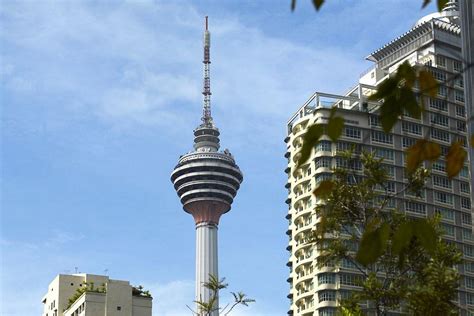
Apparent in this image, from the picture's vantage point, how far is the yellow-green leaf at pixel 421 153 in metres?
8.40

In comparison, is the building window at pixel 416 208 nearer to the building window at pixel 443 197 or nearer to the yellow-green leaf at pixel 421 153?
the building window at pixel 443 197

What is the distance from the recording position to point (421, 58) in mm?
183500

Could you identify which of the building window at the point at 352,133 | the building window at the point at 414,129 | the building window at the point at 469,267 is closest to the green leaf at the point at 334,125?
the building window at the point at 352,133

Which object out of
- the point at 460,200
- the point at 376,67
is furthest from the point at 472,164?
the point at 376,67

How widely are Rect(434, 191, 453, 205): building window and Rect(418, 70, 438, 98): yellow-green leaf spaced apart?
17220 cm

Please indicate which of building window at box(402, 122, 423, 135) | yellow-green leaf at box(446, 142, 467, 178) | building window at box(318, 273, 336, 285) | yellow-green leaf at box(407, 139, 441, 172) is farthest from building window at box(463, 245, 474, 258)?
yellow-green leaf at box(407, 139, 441, 172)

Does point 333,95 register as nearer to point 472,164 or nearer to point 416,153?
point 472,164

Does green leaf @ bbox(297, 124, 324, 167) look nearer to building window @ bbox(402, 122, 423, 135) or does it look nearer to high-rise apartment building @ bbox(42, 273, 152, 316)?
high-rise apartment building @ bbox(42, 273, 152, 316)

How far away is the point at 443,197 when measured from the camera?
17888cm

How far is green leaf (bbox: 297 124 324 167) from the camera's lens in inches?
317

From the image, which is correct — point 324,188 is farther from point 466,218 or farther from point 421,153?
point 466,218

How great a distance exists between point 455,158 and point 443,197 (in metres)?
173

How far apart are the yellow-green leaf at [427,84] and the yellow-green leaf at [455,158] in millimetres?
429

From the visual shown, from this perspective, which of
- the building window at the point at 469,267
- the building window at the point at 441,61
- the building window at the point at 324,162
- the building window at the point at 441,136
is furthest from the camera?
the building window at the point at 441,61
